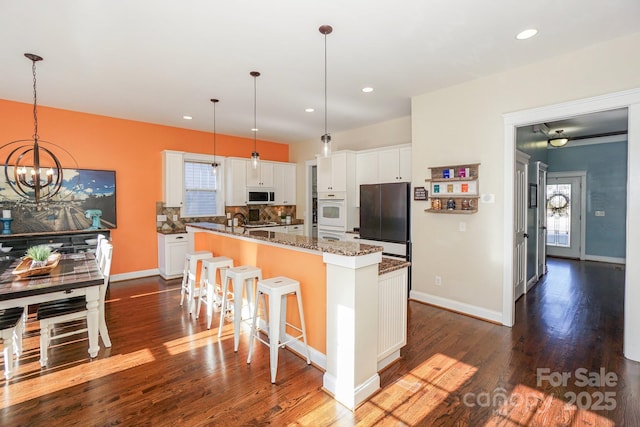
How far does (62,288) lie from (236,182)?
4184 millimetres

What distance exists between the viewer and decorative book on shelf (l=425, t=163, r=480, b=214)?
11.9 ft

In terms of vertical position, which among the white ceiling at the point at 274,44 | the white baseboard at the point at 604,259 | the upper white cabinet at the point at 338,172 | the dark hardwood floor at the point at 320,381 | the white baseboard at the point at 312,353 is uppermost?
the white ceiling at the point at 274,44

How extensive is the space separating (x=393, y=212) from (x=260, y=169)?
3.39m

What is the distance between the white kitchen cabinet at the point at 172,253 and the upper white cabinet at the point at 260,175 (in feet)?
6.03

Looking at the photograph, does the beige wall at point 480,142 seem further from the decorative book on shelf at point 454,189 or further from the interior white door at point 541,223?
the interior white door at point 541,223

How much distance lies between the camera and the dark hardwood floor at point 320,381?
6.63ft

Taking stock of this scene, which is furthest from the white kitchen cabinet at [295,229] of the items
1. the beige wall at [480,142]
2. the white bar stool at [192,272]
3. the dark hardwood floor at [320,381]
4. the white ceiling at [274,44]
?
the dark hardwood floor at [320,381]

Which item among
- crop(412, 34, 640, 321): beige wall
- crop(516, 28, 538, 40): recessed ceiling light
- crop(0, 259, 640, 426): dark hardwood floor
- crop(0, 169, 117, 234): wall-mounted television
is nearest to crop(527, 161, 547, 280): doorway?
crop(0, 259, 640, 426): dark hardwood floor

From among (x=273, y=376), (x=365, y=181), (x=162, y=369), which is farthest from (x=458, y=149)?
(x=162, y=369)

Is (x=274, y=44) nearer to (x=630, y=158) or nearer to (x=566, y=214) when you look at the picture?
(x=630, y=158)

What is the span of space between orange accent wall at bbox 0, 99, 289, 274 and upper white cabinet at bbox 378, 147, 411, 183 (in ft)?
11.9

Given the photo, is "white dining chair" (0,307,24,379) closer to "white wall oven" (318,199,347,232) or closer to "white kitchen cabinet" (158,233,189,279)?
"white kitchen cabinet" (158,233,189,279)

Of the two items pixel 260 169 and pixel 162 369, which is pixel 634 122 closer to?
pixel 162 369

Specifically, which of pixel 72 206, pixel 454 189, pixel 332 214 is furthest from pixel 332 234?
pixel 72 206
